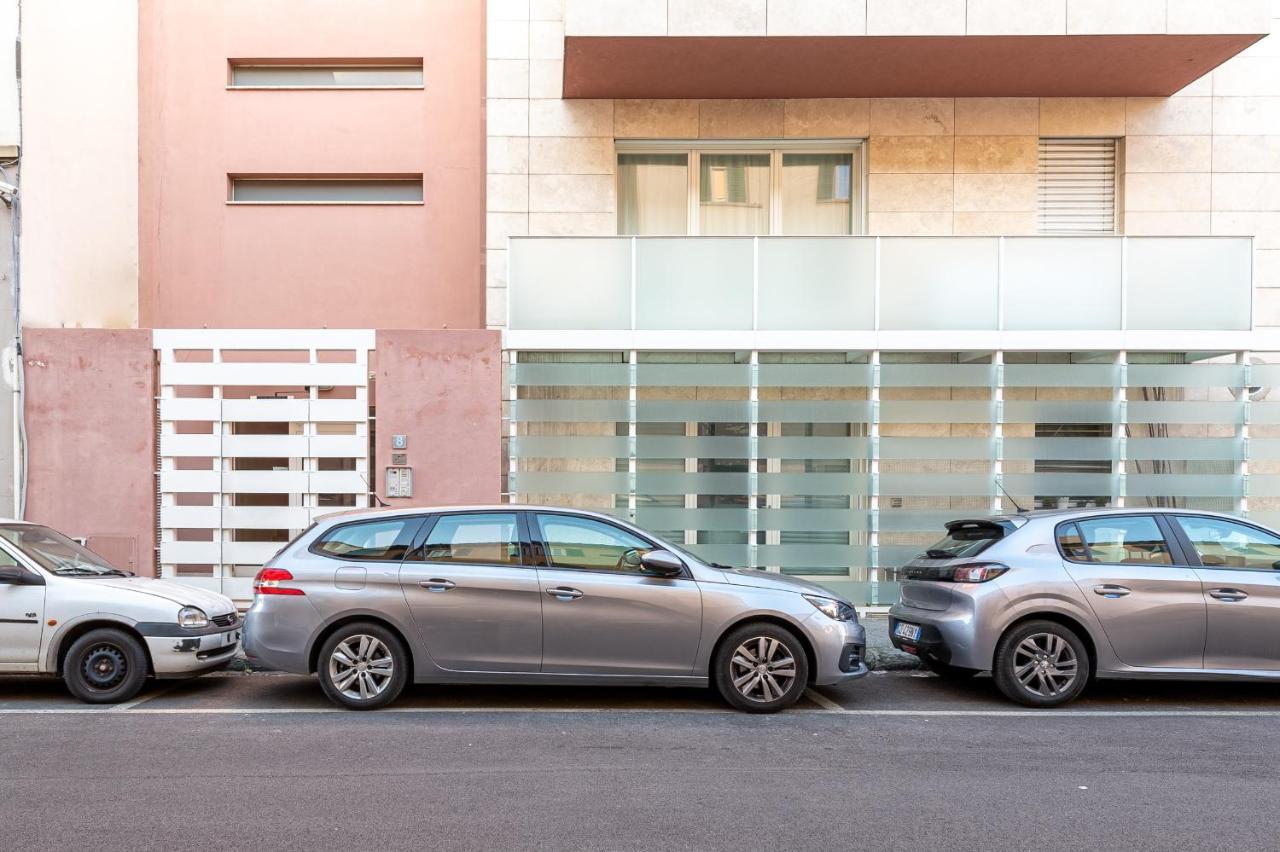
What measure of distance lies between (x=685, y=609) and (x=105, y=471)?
8.47 meters

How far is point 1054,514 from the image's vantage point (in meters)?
7.27

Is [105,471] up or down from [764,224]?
down

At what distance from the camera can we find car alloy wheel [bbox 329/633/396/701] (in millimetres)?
6711

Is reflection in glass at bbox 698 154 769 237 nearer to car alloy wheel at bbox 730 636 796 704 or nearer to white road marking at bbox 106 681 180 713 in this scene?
car alloy wheel at bbox 730 636 796 704

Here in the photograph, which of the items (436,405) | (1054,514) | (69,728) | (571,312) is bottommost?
(69,728)

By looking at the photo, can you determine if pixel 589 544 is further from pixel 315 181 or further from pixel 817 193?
pixel 315 181

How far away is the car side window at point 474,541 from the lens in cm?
684

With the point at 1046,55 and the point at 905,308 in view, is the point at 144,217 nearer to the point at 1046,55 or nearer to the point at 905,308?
the point at 905,308

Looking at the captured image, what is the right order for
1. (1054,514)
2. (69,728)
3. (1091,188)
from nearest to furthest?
(69,728)
(1054,514)
(1091,188)

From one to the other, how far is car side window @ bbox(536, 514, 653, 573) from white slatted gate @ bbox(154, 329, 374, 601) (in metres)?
4.82

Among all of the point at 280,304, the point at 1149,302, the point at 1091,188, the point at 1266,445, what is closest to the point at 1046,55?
the point at 1091,188

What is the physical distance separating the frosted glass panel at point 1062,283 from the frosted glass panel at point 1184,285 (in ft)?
→ 0.90

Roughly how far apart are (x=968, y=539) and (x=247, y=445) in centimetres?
864

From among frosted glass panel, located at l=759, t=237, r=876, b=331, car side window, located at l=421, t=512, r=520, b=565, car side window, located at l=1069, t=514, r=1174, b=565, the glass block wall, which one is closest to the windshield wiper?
car side window, located at l=421, t=512, r=520, b=565
